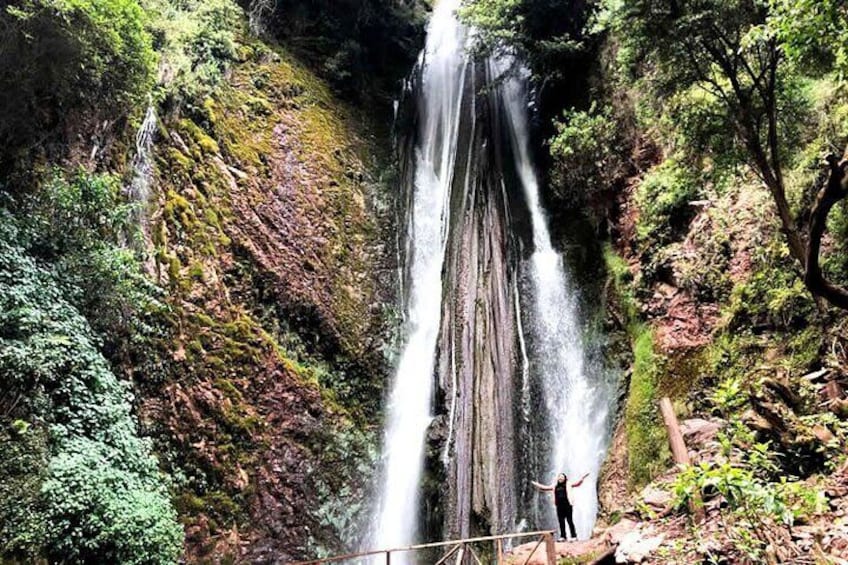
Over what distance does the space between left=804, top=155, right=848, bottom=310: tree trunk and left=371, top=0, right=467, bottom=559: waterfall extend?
7.33m

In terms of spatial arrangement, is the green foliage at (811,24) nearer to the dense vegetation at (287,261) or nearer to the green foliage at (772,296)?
the dense vegetation at (287,261)

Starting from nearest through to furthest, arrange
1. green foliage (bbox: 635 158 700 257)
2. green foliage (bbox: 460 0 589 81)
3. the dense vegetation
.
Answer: the dense vegetation, green foliage (bbox: 635 158 700 257), green foliage (bbox: 460 0 589 81)

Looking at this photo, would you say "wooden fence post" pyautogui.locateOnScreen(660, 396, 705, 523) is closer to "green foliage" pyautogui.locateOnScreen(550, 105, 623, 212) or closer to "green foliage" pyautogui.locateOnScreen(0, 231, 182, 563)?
"green foliage" pyautogui.locateOnScreen(0, 231, 182, 563)

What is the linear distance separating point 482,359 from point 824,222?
762 cm

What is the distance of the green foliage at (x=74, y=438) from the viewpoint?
5.35 meters

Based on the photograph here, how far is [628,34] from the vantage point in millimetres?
6633

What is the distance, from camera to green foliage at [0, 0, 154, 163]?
6.68 m

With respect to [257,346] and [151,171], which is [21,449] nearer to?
[257,346]

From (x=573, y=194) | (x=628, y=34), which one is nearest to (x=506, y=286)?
(x=573, y=194)

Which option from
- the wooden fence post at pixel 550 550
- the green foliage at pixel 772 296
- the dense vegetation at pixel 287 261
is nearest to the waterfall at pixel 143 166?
the dense vegetation at pixel 287 261

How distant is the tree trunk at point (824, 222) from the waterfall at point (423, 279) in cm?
733

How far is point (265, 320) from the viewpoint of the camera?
1016 centimetres

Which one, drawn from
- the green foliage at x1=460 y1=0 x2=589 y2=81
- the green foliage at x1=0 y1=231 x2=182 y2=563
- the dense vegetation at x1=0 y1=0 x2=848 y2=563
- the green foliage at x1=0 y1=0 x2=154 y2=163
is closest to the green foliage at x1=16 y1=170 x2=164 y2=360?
the dense vegetation at x1=0 y1=0 x2=848 y2=563

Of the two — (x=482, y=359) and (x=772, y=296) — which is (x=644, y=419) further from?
(x=482, y=359)
